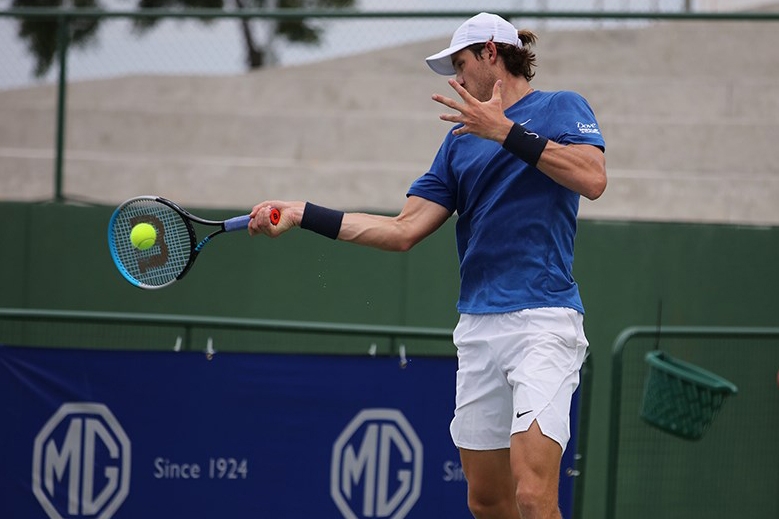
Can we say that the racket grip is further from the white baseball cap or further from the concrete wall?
the concrete wall

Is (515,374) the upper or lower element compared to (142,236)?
lower

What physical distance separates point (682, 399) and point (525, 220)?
143cm

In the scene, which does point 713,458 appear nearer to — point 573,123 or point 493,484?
point 493,484

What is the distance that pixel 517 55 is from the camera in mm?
4344

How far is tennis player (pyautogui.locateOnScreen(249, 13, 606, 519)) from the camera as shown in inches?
157

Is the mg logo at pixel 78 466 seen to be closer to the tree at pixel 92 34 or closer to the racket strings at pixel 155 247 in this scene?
the racket strings at pixel 155 247

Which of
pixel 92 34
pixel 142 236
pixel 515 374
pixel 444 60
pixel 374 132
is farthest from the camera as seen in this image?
pixel 374 132

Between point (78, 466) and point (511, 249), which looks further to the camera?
point (78, 466)

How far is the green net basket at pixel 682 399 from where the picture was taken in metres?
5.05

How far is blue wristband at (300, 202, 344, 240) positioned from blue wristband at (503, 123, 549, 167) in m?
0.79

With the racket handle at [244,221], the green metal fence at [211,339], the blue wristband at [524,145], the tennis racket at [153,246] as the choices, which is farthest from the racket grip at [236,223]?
the green metal fence at [211,339]

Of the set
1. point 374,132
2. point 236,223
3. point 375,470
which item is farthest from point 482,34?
point 374,132

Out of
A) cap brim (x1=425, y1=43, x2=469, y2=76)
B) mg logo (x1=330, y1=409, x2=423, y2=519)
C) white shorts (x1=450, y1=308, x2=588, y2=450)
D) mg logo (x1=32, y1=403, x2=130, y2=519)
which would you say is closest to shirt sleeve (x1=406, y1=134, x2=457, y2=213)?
cap brim (x1=425, y1=43, x2=469, y2=76)

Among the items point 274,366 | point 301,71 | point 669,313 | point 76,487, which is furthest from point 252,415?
point 301,71
